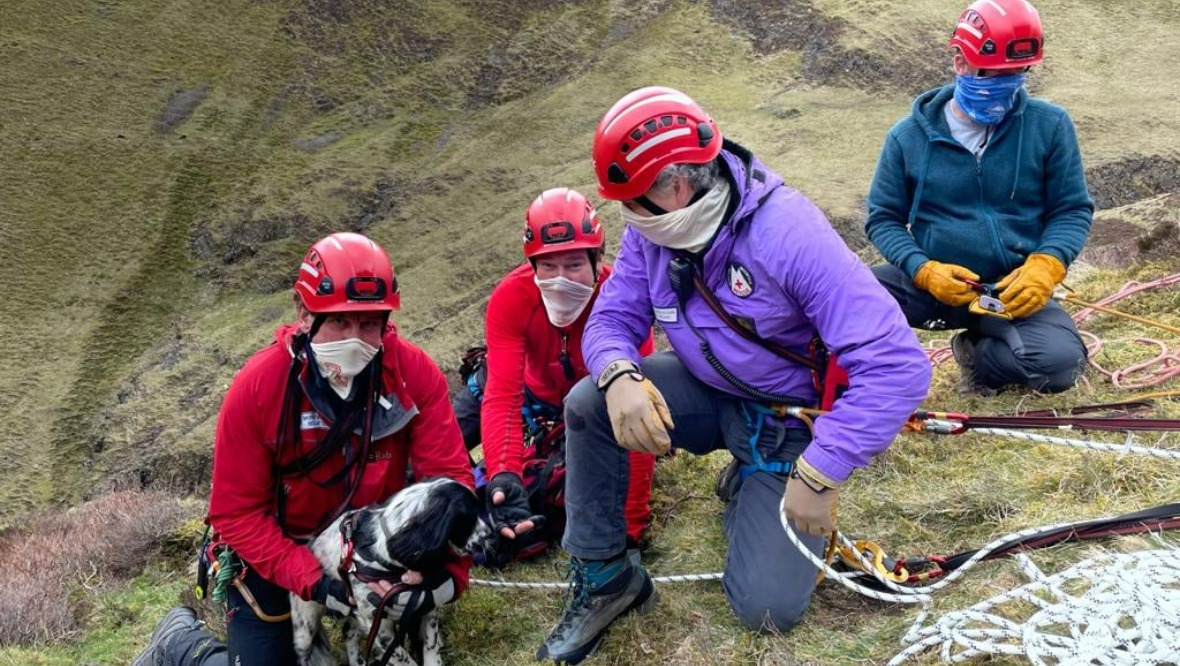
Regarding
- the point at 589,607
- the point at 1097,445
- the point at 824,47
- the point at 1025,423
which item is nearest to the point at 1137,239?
the point at 1025,423

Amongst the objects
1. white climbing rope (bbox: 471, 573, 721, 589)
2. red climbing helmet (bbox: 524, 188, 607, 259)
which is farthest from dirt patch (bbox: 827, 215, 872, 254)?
white climbing rope (bbox: 471, 573, 721, 589)

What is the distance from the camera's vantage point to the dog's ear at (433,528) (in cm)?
429

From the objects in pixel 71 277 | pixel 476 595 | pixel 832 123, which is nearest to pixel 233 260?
pixel 71 277

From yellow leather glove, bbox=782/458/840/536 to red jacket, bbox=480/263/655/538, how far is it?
1.62 metres

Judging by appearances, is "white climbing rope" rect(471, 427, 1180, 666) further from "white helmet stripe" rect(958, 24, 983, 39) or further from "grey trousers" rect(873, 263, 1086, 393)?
"white helmet stripe" rect(958, 24, 983, 39)

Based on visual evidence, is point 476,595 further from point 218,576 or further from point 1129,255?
point 1129,255

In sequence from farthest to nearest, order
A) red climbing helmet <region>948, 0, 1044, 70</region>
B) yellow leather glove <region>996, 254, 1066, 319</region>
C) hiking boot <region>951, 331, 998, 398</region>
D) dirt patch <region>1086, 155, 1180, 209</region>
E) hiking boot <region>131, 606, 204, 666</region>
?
dirt patch <region>1086, 155, 1180, 209</region>, hiking boot <region>951, 331, 998, 398</region>, yellow leather glove <region>996, 254, 1066, 319</region>, red climbing helmet <region>948, 0, 1044, 70</region>, hiking boot <region>131, 606, 204, 666</region>

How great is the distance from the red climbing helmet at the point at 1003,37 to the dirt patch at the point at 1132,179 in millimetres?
16159

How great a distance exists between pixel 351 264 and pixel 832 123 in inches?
1015

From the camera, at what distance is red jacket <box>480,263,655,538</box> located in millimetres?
5320

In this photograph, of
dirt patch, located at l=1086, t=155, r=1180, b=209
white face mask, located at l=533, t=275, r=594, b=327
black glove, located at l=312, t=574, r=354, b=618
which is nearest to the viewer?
black glove, located at l=312, t=574, r=354, b=618

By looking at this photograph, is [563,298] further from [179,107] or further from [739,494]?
[179,107]

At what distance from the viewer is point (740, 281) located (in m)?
4.00

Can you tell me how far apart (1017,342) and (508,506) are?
3373mm
